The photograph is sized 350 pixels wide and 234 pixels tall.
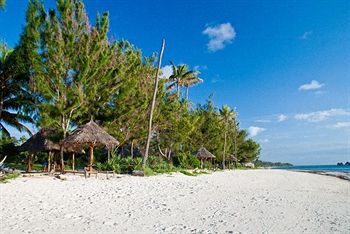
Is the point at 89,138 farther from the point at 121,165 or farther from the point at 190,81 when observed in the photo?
the point at 190,81

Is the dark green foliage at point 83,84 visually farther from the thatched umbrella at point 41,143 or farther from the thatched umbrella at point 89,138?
the thatched umbrella at point 89,138

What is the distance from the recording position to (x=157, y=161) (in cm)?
2175

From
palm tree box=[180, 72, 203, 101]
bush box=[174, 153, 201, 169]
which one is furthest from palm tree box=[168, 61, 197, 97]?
bush box=[174, 153, 201, 169]

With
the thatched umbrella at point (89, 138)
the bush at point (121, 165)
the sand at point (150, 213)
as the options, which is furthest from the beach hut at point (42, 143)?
the sand at point (150, 213)

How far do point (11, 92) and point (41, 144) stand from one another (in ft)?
19.3

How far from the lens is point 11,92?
20500mm

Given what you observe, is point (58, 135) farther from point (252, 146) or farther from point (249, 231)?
point (252, 146)

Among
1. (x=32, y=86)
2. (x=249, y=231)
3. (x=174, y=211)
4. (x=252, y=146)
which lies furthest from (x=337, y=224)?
(x=252, y=146)

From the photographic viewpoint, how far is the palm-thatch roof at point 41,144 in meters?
16.9

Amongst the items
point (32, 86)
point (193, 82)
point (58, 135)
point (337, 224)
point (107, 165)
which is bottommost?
point (337, 224)

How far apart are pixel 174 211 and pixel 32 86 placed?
14.3m

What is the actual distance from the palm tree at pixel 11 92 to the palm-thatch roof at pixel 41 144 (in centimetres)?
348

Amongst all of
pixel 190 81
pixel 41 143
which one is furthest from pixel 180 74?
pixel 41 143

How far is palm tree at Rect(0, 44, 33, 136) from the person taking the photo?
64.3ft
